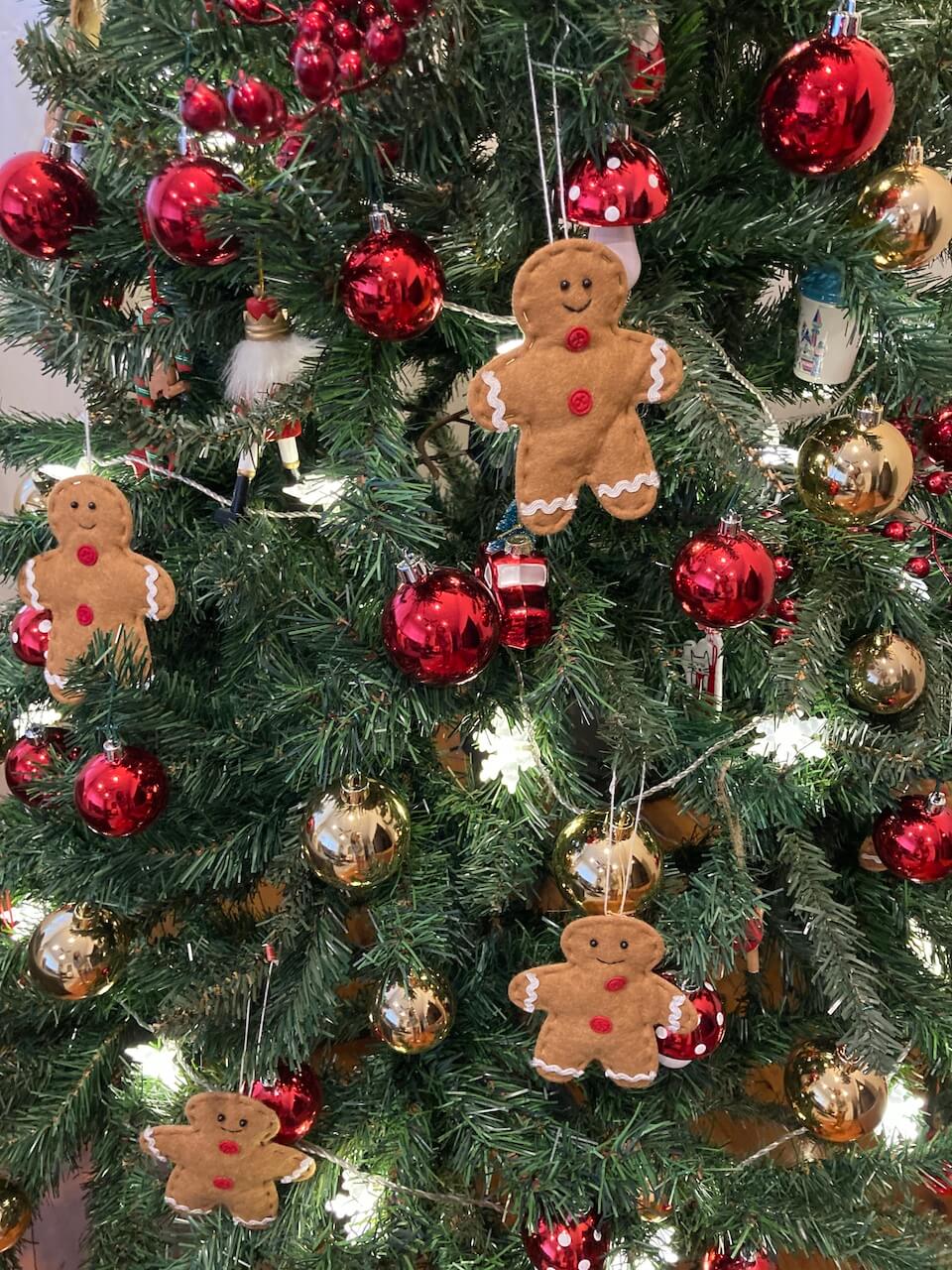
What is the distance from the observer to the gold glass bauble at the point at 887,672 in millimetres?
657

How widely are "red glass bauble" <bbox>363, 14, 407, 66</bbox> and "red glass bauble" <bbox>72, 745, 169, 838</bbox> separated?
0.42 metres

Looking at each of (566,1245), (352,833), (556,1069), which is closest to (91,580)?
(352,833)

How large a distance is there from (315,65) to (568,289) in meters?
0.17

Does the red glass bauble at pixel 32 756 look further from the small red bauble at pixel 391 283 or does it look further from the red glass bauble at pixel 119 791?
the small red bauble at pixel 391 283

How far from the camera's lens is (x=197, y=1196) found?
0.64m

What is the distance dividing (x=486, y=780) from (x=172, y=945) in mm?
274

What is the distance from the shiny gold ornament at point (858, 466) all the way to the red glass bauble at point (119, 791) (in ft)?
1.53

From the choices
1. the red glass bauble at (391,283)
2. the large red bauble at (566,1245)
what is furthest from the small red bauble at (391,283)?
the large red bauble at (566,1245)

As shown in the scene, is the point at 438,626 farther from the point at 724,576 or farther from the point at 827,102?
the point at 827,102

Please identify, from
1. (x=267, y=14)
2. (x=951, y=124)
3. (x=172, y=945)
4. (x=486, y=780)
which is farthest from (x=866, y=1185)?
(x=267, y=14)

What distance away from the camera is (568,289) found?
0.44m

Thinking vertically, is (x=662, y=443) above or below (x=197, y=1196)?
above

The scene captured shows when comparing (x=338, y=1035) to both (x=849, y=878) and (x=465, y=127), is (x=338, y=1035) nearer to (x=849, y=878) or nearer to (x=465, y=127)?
(x=849, y=878)

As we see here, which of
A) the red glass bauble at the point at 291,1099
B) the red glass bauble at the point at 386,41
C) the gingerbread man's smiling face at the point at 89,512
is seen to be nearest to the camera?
the red glass bauble at the point at 386,41
